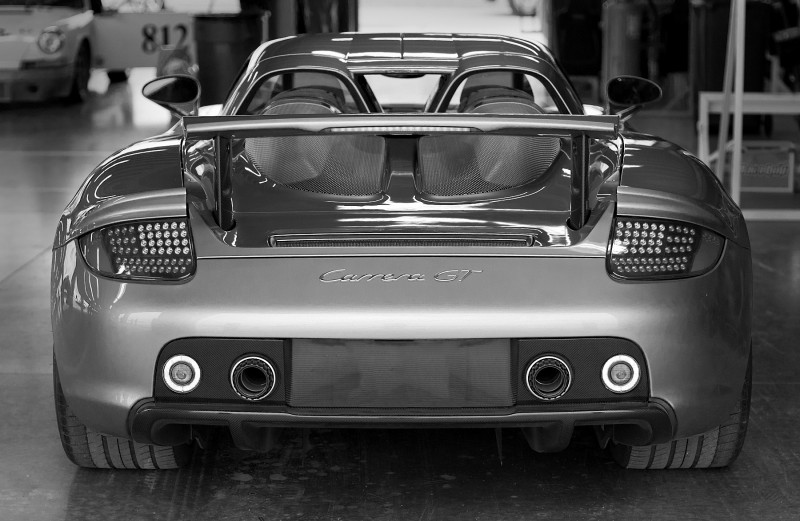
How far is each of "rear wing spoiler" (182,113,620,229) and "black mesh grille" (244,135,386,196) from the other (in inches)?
11.5

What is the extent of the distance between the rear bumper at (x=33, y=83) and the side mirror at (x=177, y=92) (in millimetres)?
8420

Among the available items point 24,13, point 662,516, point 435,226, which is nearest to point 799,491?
point 662,516

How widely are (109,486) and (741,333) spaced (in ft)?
5.25

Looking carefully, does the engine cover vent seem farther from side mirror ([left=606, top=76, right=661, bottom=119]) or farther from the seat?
side mirror ([left=606, top=76, right=661, bottom=119])

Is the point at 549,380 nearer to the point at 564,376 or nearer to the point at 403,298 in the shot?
the point at 564,376

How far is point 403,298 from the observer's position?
8.23ft

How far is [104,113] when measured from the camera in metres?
12.2

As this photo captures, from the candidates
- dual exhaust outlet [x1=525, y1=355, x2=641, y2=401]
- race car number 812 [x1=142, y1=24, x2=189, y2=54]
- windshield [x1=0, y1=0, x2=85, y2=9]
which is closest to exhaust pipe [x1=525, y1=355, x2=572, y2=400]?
dual exhaust outlet [x1=525, y1=355, x2=641, y2=401]

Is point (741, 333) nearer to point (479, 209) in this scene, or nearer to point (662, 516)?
point (662, 516)

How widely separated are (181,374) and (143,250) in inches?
11.6

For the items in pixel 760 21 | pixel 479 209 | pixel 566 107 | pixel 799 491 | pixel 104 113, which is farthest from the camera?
pixel 104 113

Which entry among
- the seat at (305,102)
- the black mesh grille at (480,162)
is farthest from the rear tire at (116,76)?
the black mesh grille at (480,162)

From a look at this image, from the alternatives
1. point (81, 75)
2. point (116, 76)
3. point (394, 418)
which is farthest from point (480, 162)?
point (116, 76)

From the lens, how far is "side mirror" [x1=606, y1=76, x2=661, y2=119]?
3996mm
